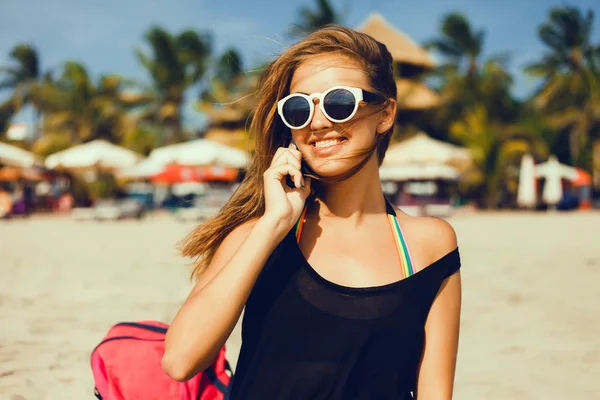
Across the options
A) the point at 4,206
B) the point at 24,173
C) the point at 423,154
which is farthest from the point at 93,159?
the point at 423,154

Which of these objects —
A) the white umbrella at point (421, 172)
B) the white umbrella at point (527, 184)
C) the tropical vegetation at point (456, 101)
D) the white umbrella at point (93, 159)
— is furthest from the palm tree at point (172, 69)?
the white umbrella at point (527, 184)

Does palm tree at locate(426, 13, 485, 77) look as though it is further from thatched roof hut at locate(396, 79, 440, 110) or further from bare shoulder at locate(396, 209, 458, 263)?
bare shoulder at locate(396, 209, 458, 263)

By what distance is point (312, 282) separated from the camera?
146 cm

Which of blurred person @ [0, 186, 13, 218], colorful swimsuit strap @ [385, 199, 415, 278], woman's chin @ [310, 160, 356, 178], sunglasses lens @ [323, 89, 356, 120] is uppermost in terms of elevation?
sunglasses lens @ [323, 89, 356, 120]

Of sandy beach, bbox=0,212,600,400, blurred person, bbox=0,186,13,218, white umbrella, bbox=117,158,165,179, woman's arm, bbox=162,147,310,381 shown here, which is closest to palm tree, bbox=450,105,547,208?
white umbrella, bbox=117,158,165,179

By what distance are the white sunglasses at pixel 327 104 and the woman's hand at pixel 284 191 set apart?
0.10 metres

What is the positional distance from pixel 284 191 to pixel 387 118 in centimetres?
40

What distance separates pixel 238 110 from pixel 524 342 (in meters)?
25.4

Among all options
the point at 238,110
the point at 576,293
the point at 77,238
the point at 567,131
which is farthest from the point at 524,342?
the point at 567,131

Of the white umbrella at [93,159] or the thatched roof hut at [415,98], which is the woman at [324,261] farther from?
the thatched roof hut at [415,98]

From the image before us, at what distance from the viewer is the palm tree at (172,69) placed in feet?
116

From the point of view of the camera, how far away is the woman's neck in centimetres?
169

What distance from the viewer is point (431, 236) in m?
1.65

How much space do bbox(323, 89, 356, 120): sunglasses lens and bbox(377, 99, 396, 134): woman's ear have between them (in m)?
0.18
